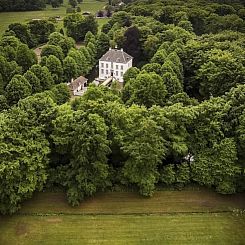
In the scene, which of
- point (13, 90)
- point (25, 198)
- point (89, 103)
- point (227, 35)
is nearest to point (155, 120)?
point (89, 103)

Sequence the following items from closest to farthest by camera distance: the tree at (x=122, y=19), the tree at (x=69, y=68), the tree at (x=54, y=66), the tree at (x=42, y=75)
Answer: the tree at (x=42, y=75) < the tree at (x=54, y=66) < the tree at (x=69, y=68) < the tree at (x=122, y=19)

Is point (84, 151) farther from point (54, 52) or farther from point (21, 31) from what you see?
point (21, 31)

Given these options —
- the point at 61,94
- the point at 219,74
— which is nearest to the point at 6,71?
the point at 61,94

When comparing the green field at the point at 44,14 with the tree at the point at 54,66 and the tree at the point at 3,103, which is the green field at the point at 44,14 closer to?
the tree at the point at 54,66

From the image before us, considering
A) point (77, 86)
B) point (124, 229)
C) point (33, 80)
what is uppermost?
point (33, 80)

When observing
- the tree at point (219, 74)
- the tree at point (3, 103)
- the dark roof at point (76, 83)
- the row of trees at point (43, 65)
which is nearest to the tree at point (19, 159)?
the tree at point (3, 103)
